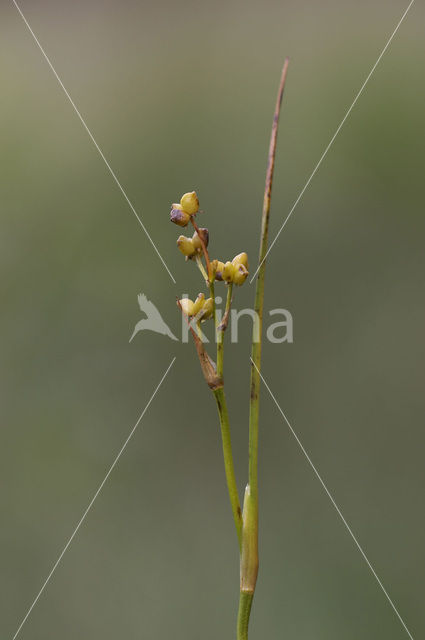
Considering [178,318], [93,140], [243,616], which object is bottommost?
[243,616]

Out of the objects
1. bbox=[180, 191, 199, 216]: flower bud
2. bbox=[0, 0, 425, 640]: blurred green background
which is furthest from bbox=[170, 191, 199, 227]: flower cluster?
bbox=[0, 0, 425, 640]: blurred green background

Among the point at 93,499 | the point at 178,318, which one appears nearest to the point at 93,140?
the point at 178,318

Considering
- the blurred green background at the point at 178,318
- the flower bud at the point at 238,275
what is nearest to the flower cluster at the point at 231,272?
the flower bud at the point at 238,275

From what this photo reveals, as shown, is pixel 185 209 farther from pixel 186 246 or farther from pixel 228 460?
pixel 228 460

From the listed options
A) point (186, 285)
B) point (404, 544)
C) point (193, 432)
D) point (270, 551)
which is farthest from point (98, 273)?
point (404, 544)

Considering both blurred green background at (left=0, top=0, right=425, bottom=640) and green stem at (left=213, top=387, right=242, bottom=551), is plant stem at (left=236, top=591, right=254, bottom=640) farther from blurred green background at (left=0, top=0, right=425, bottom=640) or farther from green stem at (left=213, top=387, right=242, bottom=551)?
blurred green background at (left=0, top=0, right=425, bottom=640)

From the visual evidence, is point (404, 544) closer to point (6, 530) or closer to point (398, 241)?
point (398, 241)
